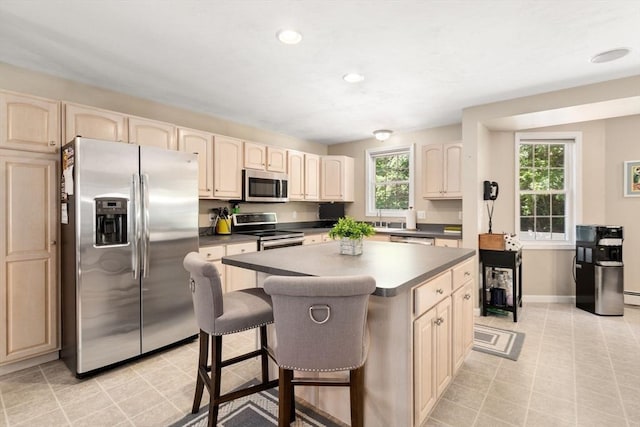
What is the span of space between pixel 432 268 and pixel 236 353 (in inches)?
75.4

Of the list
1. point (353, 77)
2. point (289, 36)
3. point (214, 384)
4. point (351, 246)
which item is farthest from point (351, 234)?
point (353, 77)

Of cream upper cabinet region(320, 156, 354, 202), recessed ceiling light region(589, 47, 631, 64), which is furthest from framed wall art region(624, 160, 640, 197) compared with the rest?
cream upper cabinet region(320, 156, 354, 202)

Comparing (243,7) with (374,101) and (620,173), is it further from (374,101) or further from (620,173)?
(620,173)

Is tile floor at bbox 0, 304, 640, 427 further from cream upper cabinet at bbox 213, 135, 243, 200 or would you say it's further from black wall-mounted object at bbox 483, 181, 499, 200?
cream upper cabinet at bbox 213, 135, 243, 200

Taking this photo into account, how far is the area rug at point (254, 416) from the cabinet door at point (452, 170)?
3.41 m

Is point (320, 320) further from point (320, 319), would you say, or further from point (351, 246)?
point (351, 246)

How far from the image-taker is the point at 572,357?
2654mm

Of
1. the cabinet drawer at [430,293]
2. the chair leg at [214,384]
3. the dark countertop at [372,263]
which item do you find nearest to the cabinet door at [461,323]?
the cabinet drawer at [430,293]

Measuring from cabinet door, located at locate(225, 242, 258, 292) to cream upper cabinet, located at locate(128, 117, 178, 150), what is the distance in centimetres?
130

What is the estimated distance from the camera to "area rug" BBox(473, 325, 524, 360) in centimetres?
275

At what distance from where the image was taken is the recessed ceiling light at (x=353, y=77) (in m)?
2.92

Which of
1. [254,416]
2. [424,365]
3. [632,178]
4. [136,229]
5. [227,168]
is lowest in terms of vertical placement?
[254,416]

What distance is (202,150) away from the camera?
146 inches

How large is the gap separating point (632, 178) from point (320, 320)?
4.72 m
